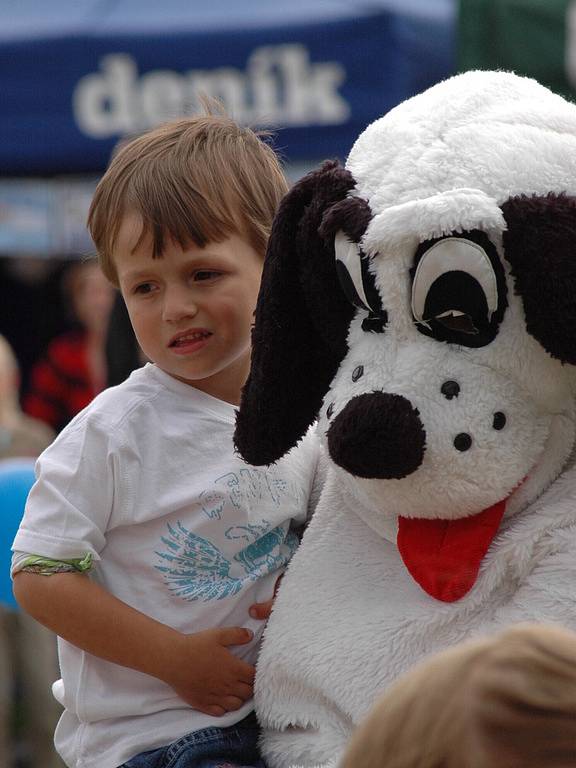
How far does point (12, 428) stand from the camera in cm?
505

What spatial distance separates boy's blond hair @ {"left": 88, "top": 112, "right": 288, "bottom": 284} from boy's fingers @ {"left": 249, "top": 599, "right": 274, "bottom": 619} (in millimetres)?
521

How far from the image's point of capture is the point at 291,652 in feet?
5.70

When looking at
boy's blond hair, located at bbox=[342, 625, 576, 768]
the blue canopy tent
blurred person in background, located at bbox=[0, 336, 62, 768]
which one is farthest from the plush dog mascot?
the blue canopy tent

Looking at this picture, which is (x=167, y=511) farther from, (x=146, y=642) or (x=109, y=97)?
(x=109, y=97)

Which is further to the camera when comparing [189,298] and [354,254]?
[189,298]

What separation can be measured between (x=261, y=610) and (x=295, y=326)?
44 cm

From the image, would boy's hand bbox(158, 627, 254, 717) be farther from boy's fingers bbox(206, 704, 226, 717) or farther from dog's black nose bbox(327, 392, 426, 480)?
dog's black nose bbox(327, 392, 426, 480)

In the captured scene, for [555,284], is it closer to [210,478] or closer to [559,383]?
[559,383]

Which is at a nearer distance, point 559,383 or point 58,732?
point 559,383

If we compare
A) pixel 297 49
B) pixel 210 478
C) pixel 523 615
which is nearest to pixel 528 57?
pixel 297 49

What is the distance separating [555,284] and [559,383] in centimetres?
14

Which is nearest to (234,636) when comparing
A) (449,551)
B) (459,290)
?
(449,551)

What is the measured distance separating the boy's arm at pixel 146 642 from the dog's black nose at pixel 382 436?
1.58 ft

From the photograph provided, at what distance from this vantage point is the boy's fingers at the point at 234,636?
1857 mm
